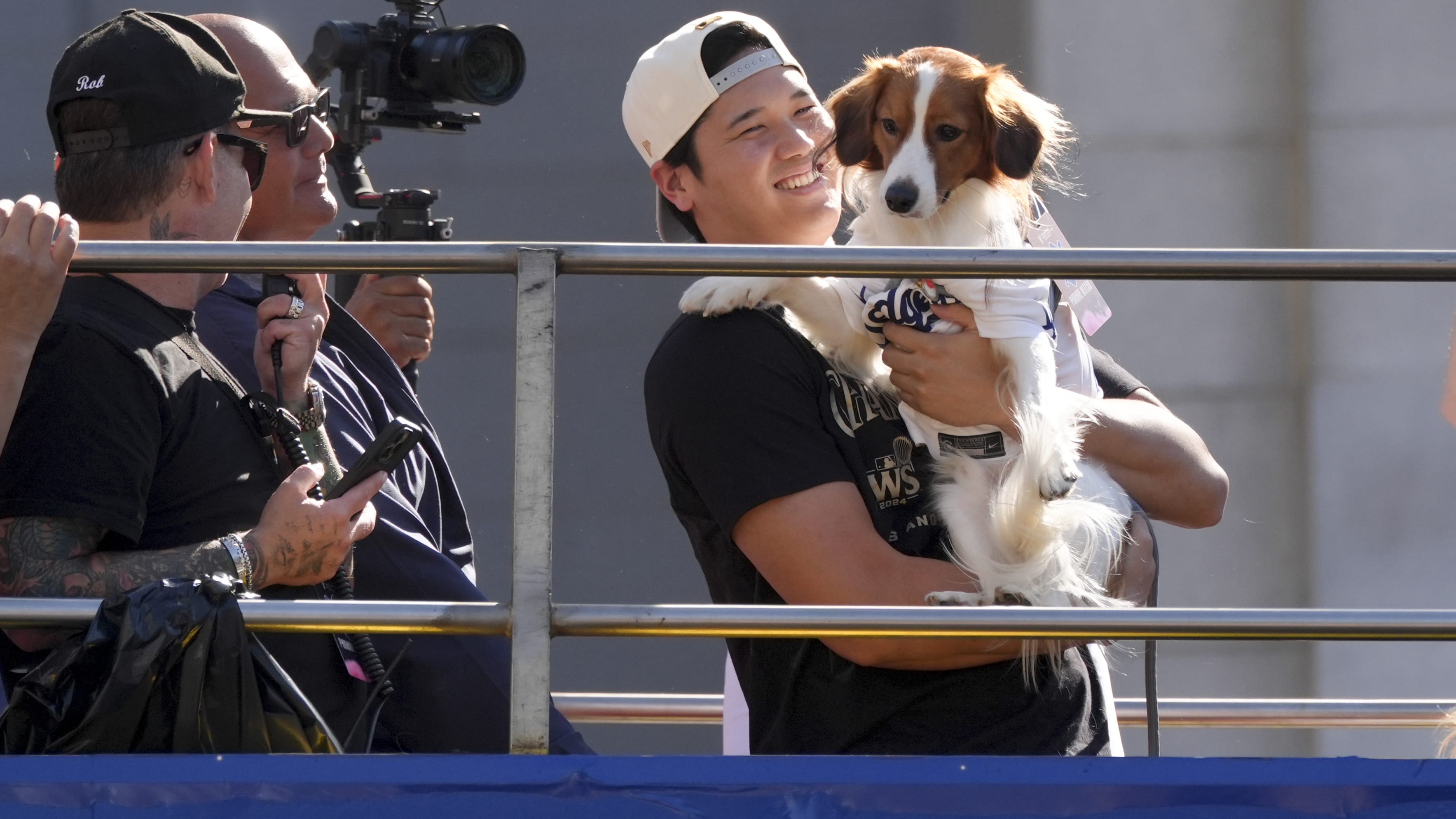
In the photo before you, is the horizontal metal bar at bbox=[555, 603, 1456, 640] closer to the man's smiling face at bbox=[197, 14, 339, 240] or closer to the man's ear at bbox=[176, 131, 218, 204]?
the man's ear at bbox=[176, 131, 218, 204]

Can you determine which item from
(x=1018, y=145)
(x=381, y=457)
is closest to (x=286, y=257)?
(x=381, y=457)

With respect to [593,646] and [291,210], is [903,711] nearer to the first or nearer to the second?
[291,210]

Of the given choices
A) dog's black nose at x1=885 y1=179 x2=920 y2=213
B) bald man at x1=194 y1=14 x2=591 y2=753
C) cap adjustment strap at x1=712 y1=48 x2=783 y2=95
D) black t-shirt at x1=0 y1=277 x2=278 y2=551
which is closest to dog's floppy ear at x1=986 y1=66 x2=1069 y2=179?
dog's black nose at x1=885 y1=179 x2=920 y2=213

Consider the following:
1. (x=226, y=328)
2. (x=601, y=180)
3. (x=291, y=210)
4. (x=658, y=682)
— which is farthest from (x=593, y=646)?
(x=226, y=328)

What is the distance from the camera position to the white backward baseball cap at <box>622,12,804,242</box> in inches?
94.4

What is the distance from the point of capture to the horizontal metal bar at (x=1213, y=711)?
3330 mm

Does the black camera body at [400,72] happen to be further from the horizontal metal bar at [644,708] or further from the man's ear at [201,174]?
the man's ear at [201,174]

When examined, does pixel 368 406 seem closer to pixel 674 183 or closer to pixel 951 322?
pixel 674 183

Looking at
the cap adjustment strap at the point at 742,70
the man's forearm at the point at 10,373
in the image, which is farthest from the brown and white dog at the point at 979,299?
the man's forearm at the point at 10,373

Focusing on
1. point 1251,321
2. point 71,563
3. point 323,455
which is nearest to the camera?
point 71,563

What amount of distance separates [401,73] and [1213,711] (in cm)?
262

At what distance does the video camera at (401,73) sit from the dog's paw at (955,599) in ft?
7.50

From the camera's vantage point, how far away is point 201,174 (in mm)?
2129

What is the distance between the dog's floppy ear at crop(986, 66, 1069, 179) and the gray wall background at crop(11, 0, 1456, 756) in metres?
3.07
